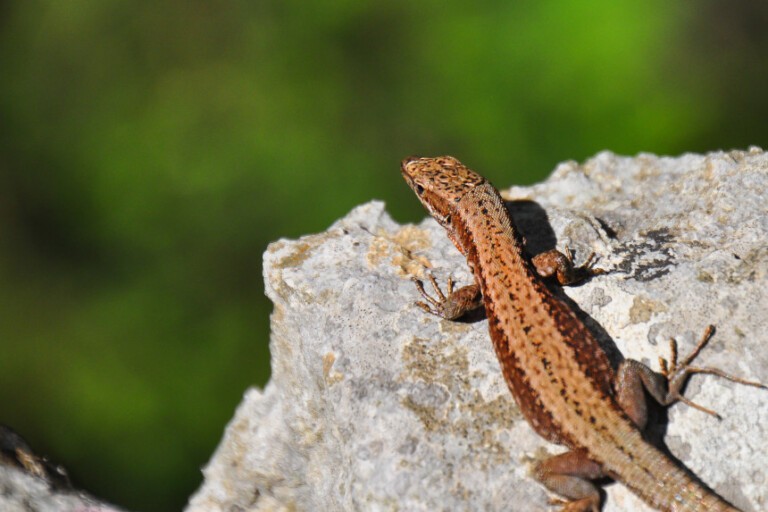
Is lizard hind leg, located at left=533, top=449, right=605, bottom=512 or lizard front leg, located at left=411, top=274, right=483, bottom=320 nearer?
lizard hind leg, located at left=533, top=449, right=605, bottom=512

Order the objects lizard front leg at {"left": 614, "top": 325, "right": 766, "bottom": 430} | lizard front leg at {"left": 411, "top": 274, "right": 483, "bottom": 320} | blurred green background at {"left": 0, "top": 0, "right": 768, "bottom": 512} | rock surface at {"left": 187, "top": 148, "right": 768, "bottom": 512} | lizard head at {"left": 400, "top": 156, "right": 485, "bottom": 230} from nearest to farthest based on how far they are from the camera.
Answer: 1. rock surface at {"left": 187, "top": 148, "right": 768, "bottom": 512}
2. lizard front leg at {"left": 614, "top": 325, "right": 766, "bottom": 430}
3. lizard front leg at {"left": 411, "top": 274, "right": 483, "bottom": 320}
4. lizard head at {"left": 400, "top": 156, "right": 485, "bottom": 230}
5. blurred green background at {"left": 0, "top": 0, "right": 768, "bottom": 512}

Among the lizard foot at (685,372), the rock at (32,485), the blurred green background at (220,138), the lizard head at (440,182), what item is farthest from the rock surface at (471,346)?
the blurred green background at (220,138)

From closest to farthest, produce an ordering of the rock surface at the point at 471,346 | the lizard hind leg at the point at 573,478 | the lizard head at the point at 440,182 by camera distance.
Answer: the lizard hind leg at the point at 573,478 < the rock surface at the point at 471,346 < the lizard head at the point at 440,182

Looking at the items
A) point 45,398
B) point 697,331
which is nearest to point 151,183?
point 45,398

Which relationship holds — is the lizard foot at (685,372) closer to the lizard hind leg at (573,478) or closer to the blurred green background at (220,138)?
the lizard hind leg at (573,478)

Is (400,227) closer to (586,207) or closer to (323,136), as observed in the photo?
(586,207)

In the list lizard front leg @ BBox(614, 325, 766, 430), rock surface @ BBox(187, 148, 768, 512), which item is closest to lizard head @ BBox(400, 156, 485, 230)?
rock surface @ BBox(187, 148, 768, 512)

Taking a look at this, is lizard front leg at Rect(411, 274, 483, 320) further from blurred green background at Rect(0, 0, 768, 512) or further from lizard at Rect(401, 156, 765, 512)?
blurred green background at Rect(0, 0, 768, 512)
